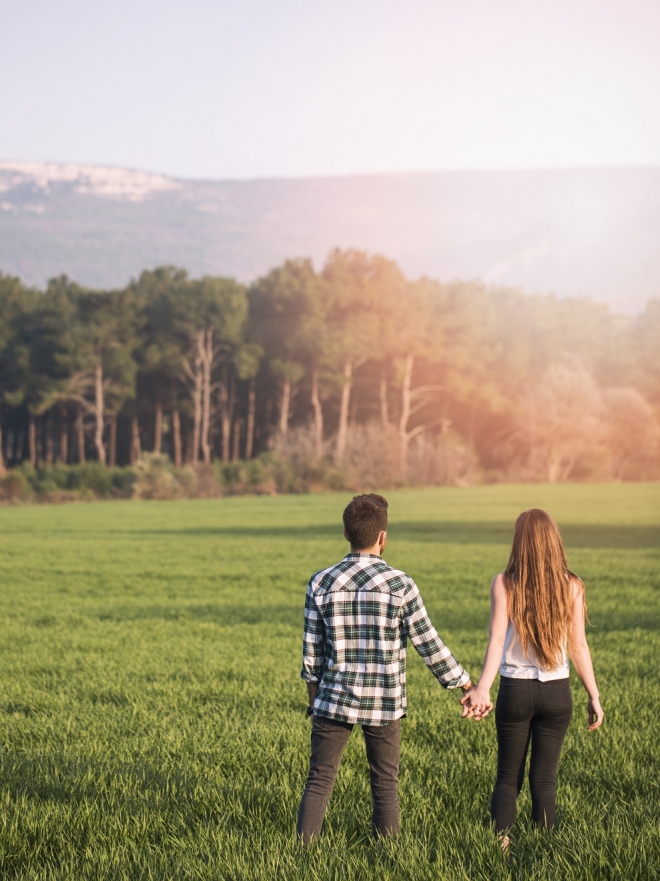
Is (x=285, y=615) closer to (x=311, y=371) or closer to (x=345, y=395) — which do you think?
(x=345, y=395)

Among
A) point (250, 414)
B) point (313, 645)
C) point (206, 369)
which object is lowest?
point (250, 414)

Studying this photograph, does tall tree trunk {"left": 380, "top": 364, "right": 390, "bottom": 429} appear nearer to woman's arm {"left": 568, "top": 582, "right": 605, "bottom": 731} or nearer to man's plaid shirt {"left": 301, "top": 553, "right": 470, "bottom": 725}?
woman's arm {"left": 568, "top": 582, "right": 605, "bottom": 731}

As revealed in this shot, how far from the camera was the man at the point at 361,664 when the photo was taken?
386cm

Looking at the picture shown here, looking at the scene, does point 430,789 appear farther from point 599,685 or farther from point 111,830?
point 599,685

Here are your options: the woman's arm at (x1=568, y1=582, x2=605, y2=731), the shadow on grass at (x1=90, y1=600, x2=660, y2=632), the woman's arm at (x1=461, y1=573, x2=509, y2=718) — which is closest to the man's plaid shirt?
the woman's arm at (x1=461, y1=573, x2=509, y2=718)

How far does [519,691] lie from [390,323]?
60799 millimetres

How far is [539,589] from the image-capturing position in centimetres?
404

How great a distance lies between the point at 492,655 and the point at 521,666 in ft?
0.42

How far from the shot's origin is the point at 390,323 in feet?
210

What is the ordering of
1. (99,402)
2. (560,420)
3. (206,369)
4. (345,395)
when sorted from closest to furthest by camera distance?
(99,402) < (345,395) < (206,369) < (560,420)

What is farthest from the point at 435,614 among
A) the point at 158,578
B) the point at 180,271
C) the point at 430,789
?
the point at 180,271

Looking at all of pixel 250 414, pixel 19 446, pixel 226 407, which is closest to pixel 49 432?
pixel 19 446

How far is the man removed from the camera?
386 cm

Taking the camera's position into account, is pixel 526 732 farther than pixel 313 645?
Yes
